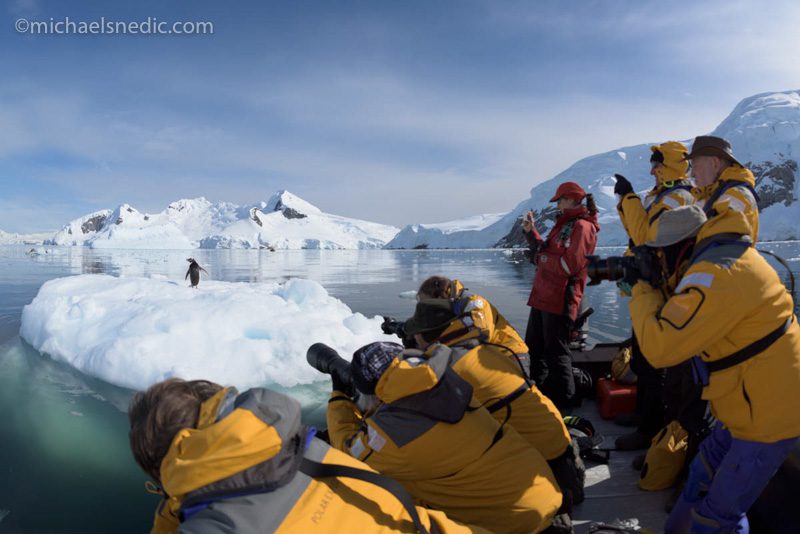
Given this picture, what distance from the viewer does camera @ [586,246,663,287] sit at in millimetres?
2041

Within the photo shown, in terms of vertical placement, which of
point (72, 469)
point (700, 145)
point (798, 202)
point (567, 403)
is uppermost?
point (798, 202)

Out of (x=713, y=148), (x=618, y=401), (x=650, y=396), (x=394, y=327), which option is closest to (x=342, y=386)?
(x=394, y=327)

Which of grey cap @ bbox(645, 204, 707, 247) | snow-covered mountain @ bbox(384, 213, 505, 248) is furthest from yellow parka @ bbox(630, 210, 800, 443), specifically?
snow-covered mountain @ bbox(384, 213, 505, 248)

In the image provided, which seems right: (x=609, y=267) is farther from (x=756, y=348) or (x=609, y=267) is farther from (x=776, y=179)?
(x=776, y=179)

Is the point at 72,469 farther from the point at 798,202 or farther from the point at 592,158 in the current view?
the point at 592,158

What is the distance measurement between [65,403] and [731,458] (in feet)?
21.2

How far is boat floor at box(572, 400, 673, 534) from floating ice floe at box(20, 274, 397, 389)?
412cm

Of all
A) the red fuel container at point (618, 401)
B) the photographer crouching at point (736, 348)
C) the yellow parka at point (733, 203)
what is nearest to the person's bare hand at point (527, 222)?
the red fuel container at point (618, 401)

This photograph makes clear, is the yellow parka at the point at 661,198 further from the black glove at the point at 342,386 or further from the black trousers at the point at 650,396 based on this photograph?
the black glove at the point at 342,386

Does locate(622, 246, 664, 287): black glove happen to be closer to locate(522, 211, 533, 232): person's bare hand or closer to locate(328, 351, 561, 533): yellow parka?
locate(328, 351, 561, 533): yellow parka

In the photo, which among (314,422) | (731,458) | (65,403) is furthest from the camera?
(65,403)

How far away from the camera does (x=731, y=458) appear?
185 cm

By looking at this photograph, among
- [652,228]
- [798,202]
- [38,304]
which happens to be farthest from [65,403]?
[798,202]

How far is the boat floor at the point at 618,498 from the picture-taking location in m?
2.62
